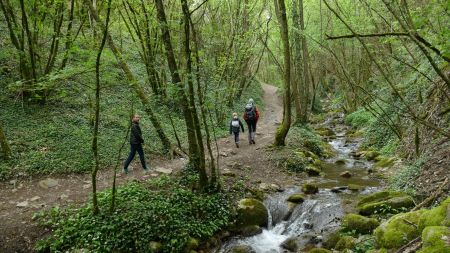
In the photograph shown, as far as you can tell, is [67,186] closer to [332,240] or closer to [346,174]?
[332,240]

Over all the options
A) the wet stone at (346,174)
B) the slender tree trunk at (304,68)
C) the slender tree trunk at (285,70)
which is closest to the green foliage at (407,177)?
the wet stone at (346,174)

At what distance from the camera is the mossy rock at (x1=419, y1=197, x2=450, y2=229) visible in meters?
5.04

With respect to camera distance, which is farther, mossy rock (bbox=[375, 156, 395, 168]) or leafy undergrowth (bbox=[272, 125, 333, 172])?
leafy undergrowth (bbox=[272, 125, 333, 172])

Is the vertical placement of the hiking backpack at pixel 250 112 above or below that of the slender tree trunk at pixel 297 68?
below

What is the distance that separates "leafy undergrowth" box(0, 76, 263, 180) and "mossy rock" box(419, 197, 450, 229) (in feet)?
17.7

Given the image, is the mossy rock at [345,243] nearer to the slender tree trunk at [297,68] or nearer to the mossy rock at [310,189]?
the mossy rock at [310,189]

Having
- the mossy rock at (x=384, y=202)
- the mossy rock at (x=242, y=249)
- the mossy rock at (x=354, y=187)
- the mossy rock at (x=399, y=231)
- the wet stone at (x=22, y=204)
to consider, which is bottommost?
the mossy rock at (x=242, y=249)

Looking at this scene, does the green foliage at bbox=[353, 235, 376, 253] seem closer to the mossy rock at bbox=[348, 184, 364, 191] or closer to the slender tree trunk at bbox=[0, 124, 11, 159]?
the mossy rock at bbox=[348, 184, 364, 191]

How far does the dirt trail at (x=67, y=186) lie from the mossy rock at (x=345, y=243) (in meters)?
4.00

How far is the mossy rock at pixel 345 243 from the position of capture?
680 centimetres

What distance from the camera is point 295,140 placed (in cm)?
1553

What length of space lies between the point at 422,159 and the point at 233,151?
6.87m

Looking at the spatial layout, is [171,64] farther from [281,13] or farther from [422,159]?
[422,159]

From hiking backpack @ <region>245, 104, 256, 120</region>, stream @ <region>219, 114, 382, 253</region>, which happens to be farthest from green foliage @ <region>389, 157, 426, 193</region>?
hiking backpack @ <region>245, 104, 256, 120</region>
